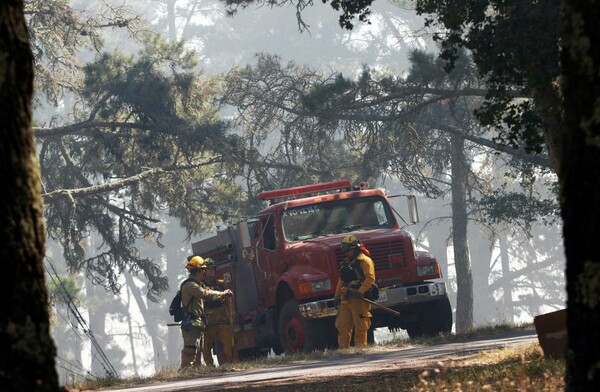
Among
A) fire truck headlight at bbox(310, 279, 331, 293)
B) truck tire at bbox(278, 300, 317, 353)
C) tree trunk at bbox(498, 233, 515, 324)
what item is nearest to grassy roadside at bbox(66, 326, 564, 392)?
truck tire at bbox(278, 300, 317, 353)

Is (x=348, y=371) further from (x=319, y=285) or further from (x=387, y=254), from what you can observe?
(x=387, y=254)

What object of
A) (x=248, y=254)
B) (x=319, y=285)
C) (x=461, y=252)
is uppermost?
(x=461, y=252)

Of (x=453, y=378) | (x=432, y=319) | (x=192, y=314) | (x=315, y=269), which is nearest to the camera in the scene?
(x=453, y=378)

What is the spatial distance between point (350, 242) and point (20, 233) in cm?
1292

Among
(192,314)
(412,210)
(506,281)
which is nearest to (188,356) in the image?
(192,314)

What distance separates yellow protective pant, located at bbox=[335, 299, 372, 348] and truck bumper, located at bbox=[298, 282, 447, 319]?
0.33 meters

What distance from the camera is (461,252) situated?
38125mm

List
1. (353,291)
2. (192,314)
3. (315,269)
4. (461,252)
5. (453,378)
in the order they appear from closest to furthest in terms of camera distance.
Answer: (453,378)
(353,291)
(192,314)
(315,269)
(461,252)

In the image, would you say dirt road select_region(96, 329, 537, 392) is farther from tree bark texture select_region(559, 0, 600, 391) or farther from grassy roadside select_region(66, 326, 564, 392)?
tree bark texture select_region(559, 0, 600, 391)

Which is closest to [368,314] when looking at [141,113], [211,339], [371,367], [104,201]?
[211,339]

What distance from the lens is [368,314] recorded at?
60.5 feet

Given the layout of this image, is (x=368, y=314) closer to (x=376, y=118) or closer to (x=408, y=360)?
(x=408, y=360)

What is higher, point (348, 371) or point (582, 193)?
point (582, 193)

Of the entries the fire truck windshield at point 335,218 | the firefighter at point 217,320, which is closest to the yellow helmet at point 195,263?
the firefighter at point 217,320
